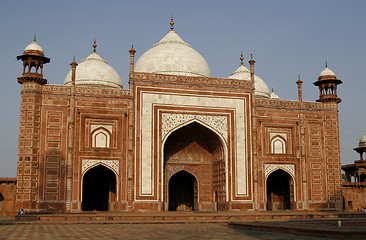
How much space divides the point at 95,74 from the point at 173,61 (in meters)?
3.89

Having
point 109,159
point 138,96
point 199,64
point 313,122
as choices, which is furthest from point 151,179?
point 313,122

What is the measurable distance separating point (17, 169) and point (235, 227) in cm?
1054

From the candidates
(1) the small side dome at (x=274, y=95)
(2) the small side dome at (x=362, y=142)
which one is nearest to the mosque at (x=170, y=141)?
(1) the small side dome at (x=274, y=95)

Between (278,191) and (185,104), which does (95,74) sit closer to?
(185,104)

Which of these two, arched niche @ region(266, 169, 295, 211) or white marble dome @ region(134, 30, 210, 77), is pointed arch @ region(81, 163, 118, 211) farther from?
arched niche @ region(266, 169, 295, 211)

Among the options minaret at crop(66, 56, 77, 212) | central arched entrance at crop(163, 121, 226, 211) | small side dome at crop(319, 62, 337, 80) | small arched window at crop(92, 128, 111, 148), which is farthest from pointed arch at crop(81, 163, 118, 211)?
small side dome at crop(319, 62, 337, 80)

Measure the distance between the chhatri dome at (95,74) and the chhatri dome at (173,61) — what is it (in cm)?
131

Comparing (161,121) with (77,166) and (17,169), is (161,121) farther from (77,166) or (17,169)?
(17,169)

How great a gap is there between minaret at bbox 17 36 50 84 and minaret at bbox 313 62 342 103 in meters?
12.5

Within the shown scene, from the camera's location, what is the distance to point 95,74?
2220 centimetres

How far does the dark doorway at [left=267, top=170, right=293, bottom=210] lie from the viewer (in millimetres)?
21562

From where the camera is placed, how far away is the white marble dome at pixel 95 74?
22.0 m

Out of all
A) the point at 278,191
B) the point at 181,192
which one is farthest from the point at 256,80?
the point at 181,192

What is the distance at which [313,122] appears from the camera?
21.0 metres
